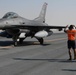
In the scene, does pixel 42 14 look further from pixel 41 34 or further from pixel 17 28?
pixel 17 28

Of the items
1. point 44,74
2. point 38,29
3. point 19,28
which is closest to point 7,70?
point 44,74

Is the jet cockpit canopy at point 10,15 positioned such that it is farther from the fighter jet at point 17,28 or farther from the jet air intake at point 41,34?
the jet air intake at point 41,34

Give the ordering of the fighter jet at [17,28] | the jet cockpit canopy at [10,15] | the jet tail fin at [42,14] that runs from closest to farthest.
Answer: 1. the fighter jet at [17,28]
2. the jet cockpit canopy at [10,15]
3. the jet tail fin at [42,14]

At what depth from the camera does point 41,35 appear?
22953 mm

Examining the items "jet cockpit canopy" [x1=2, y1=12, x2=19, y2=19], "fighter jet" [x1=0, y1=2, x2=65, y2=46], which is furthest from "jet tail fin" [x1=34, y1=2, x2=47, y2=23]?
"jet cockpit canopy" [x1=2, y1=12, x2=19, y2=19]

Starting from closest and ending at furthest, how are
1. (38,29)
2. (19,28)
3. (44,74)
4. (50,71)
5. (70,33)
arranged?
(44,74) < (50,71) < (70,33) < (19,28) < (38,29)

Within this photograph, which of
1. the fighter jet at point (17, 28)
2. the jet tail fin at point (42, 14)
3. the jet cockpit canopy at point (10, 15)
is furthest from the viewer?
the jet tail fin at point (42, 14)

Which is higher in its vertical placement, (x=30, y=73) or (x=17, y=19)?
(x=17, y=19)

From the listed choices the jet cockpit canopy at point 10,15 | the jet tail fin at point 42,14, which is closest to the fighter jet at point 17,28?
the jet cockpit canopy at point 10,15

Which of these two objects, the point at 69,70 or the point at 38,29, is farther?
the point at 38,29

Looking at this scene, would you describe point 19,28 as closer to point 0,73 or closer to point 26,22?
point 26,22

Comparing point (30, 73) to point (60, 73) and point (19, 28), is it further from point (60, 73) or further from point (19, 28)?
point (19, 28)

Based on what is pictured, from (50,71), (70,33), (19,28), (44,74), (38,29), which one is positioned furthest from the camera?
(38,29)

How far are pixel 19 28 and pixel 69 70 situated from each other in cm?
1347
